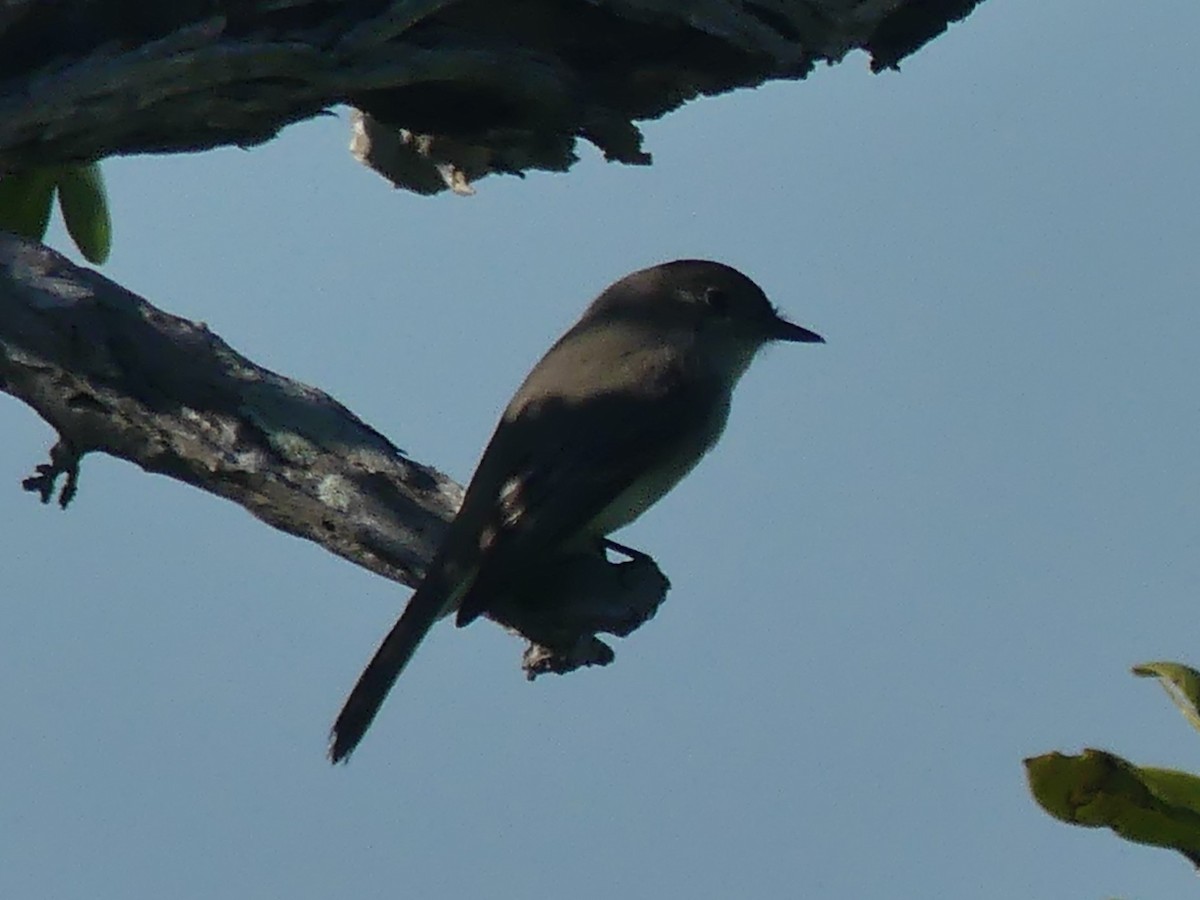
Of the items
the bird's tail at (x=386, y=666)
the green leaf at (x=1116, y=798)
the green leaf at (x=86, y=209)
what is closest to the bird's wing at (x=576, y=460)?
the bird's tail at (x=386, y=666)

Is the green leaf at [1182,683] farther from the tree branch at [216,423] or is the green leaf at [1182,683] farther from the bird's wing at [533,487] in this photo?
the bird's wing at [533,487]

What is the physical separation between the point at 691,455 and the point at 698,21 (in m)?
1.46

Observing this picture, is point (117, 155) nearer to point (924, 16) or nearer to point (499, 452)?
point (499, 452)

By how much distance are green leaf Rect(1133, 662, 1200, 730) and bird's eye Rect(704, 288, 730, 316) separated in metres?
3.26

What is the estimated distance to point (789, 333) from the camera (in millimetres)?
5770

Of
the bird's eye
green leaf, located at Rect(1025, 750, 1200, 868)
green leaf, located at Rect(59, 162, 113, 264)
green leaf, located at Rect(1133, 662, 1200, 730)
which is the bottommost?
green leaf, located at Rect(1025, 750, 1200, 868)

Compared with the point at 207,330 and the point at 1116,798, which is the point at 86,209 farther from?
the point at 1116,798

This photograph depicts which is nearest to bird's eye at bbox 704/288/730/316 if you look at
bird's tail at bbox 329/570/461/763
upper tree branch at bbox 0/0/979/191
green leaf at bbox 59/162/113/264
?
upper tree branch at bbox 0/0/979/191

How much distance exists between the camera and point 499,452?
178 inches

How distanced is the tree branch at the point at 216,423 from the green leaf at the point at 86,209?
4.53 feet

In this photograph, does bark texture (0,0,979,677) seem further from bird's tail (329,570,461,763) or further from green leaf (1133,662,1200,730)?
green leaf (1133,662,1200,730)

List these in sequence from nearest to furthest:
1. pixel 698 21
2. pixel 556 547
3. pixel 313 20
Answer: pixel 313 20 < pixel 698 21 < pixel 556 547

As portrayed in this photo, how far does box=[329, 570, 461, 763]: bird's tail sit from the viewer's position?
151 inches

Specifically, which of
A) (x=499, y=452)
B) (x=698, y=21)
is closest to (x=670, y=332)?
(x=499, y=452)
